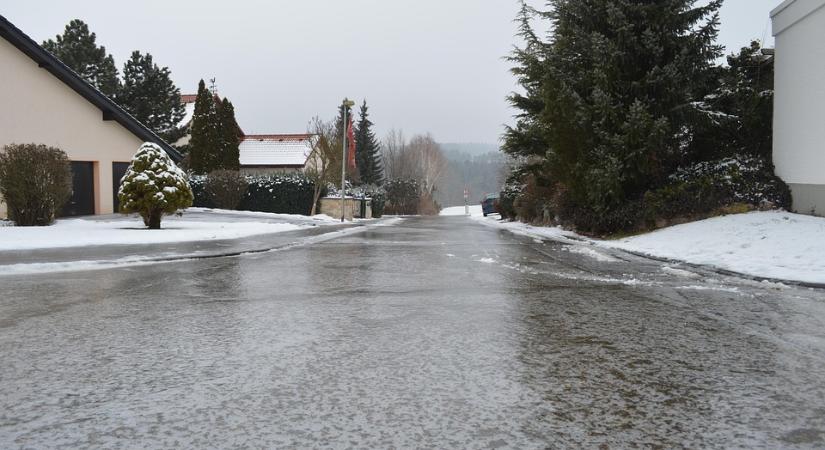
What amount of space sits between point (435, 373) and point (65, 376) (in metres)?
2.79

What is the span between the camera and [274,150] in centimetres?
5406

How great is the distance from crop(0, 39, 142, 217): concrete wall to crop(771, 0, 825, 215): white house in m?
25.7

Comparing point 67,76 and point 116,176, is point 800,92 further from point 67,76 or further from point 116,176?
point 116,176

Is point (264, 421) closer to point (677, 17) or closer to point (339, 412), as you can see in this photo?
point (339, 412)

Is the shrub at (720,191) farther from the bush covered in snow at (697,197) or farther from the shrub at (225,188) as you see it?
the shrub at (225,188)

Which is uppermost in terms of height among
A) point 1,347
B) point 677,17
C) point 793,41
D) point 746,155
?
point 677,17

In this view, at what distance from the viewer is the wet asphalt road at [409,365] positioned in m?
3.48

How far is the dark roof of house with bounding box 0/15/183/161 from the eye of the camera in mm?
22562

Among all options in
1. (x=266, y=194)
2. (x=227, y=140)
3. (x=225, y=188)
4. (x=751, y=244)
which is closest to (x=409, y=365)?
(x=751, y=244)

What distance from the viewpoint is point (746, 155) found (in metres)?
18.4

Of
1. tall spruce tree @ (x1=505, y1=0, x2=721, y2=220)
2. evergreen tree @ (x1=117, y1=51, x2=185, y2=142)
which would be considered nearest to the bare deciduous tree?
evergreen tree @ (x1=117, y1=51, x2=185, y2=142)

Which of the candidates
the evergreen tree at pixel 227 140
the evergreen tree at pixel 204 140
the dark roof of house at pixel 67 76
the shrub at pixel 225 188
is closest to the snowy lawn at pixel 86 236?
the dark roof of house at pixel 67 76

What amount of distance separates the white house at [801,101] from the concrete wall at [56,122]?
84.3 feet

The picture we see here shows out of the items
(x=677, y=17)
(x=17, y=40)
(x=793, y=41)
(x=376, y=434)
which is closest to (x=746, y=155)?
(x=793, y=41)
